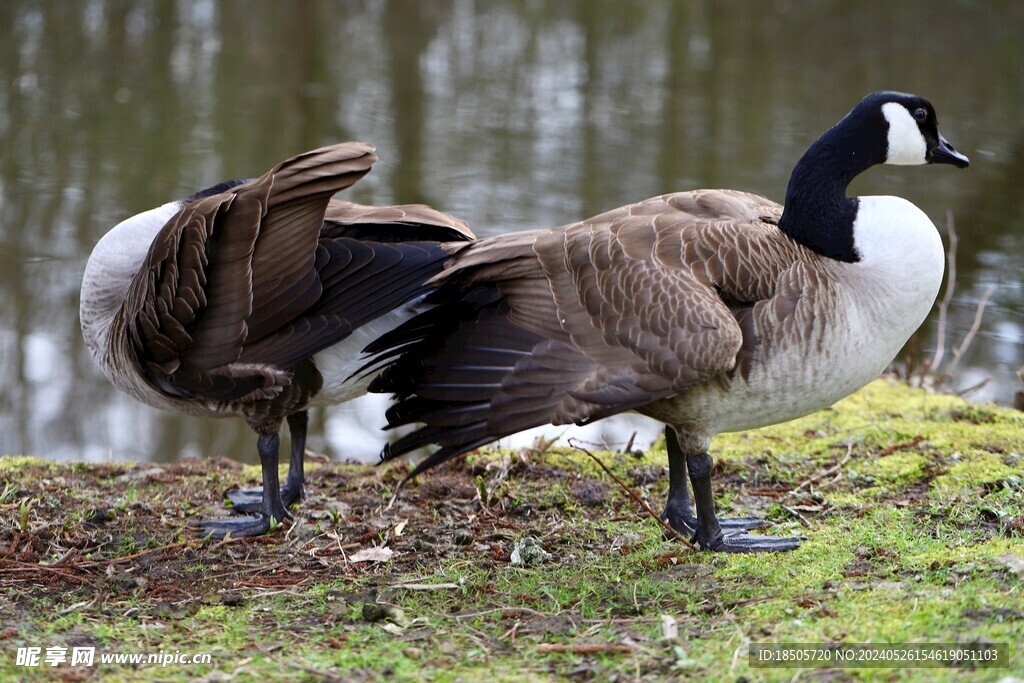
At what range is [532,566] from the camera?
4.89 metres

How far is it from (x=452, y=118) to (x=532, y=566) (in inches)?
427

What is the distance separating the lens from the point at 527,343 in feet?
15.0

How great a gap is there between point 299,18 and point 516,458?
15253mm

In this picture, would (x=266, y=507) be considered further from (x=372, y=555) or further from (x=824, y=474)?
(x=824, y=474)

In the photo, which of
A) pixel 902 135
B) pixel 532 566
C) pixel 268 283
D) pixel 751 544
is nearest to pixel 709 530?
pixel 751 544

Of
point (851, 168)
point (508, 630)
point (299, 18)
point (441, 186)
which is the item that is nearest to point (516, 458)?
point (508, 630)

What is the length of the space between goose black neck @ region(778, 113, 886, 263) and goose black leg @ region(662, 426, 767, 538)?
113 centimetres

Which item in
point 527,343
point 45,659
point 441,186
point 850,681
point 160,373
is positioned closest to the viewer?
point 850,681

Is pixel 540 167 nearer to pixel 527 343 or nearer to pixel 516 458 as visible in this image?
pixel 516 458

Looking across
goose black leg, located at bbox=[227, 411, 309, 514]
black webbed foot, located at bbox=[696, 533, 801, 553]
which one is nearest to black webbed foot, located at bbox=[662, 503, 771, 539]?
black webbed foot, located at bbox=[696, 533, 801, 553]

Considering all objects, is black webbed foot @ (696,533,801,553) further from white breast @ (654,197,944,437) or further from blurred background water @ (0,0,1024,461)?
blurred background water @ (0,0,1024,461)

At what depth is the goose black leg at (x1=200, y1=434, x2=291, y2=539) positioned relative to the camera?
17.5 ft

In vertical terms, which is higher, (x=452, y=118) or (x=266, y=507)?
(x=452, y=118)

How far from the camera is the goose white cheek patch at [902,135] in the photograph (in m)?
4.81
